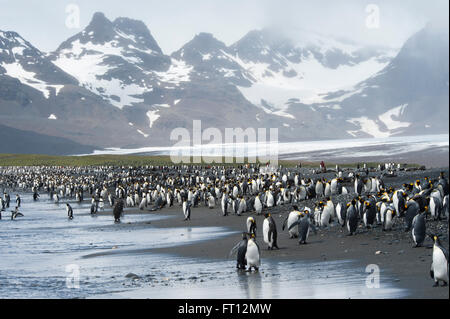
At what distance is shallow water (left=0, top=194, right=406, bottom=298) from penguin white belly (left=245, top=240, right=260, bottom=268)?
13.8 inches

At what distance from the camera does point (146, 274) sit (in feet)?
49.3

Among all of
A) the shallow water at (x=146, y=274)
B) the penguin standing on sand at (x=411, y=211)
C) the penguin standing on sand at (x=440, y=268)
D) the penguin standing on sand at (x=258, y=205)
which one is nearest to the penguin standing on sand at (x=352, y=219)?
the penguin standing on sand at (x=411, y=211)

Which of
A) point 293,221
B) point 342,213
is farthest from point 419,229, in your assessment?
point 342,213

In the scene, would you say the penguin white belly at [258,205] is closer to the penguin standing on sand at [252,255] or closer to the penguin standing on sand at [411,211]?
the penguin standing on sand at [411,211]

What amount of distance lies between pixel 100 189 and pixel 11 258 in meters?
36.9

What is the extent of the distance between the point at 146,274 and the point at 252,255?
2574 millimetres

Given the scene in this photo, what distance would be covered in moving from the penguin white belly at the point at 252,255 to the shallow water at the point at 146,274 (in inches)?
13.8

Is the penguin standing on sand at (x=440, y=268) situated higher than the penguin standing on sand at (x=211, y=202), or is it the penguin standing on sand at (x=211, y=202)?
the penguin standing on sand at (x=211, y=202)

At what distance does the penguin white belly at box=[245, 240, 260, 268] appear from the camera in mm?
14812

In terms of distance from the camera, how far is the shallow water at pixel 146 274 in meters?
12.1

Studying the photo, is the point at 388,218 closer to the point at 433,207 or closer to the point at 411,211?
the point at 411,211

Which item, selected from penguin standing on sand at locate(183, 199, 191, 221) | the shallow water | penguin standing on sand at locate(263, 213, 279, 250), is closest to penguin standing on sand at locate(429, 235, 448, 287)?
the shallow water
